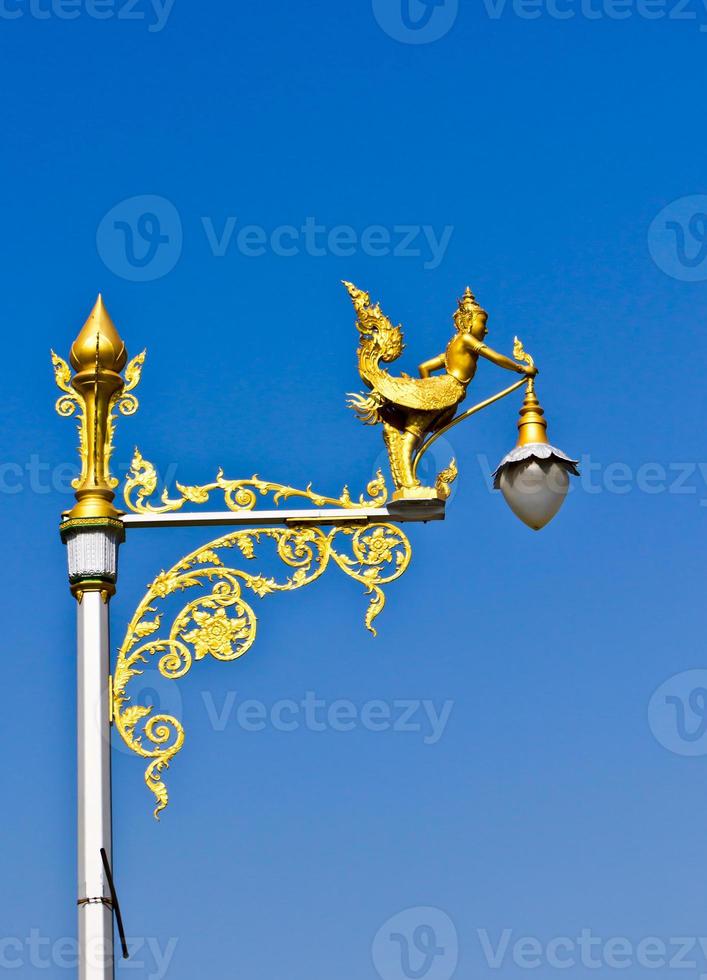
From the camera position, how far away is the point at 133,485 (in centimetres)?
1430

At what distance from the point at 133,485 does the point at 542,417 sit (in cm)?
255

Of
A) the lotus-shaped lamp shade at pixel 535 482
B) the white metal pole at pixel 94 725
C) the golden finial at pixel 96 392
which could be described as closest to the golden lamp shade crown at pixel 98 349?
the golden finial at pixel 96 392

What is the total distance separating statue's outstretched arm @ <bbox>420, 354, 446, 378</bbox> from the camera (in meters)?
14.6

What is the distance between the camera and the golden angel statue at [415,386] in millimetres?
14469

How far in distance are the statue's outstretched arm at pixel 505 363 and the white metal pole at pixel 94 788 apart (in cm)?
280

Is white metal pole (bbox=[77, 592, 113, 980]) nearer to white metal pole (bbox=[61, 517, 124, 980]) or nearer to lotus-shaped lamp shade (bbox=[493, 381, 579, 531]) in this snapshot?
white metal pole (bbox=[61, 517, 124, 980])

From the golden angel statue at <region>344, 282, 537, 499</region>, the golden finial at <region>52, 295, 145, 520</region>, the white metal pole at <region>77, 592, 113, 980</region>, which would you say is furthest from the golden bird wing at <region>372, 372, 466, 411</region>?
the white metal pole at <region>77, 592, 113, 980</region>

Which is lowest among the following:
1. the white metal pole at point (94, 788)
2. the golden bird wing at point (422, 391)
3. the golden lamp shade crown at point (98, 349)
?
the white metal pole at point (94, 788)

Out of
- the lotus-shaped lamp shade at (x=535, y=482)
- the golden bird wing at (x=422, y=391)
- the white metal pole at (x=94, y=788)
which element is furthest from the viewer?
the golden bird wing at (x=422, y=391)

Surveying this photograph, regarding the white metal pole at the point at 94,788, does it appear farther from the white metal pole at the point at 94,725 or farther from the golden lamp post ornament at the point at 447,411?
the golden lamp post ornament at the point at 447,411

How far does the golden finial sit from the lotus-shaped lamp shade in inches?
95.6

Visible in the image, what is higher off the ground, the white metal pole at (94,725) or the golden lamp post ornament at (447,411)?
the golden lamp post ornament at (447,411)

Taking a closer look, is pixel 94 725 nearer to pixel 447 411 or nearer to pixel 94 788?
pixel 94 788

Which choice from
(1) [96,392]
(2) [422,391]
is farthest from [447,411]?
(1) [96,392]
